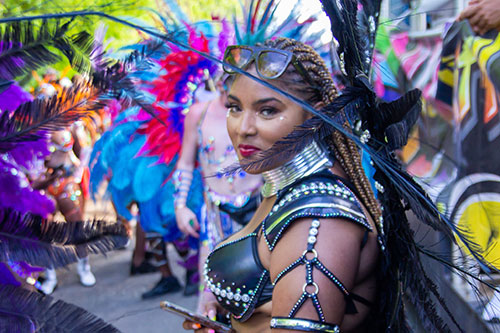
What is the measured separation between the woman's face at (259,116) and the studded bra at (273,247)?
175 millimetres

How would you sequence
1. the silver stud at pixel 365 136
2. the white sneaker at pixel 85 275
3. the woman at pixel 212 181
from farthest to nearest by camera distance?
the white sneaker at pixel 85 275 < the woman at pixel 212 181 < the silver stud at pixel 365 136

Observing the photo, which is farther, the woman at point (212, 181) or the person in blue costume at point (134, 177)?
the person in blue costume at point (134, 177)

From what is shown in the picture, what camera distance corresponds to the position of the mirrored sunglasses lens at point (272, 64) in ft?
5.13

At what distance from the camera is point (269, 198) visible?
1713mm

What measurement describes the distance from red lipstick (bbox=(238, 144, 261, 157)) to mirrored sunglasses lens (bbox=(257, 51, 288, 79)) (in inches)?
9.3

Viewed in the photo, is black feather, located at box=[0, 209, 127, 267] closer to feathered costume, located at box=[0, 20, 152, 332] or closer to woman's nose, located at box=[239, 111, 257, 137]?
feathered costume, located at box=[0, 20, 152, 332]

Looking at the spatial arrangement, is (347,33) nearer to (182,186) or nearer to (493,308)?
(493,308)

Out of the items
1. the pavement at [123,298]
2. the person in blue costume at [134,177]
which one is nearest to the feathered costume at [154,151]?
the person in blue costume at [134,177]

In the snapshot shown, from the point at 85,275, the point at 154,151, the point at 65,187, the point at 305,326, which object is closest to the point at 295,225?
the point at 305,326

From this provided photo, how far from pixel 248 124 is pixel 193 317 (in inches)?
27.2

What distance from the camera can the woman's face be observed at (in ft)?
5.02

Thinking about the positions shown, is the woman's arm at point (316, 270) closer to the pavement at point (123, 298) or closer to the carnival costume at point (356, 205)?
the carnival costume at point (356, 205)

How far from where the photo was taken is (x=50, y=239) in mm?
1208

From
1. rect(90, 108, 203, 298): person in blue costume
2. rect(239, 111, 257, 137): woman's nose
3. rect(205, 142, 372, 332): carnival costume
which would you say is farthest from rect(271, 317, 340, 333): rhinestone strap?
rect(90, 108, 203, 298): person in blue costume
